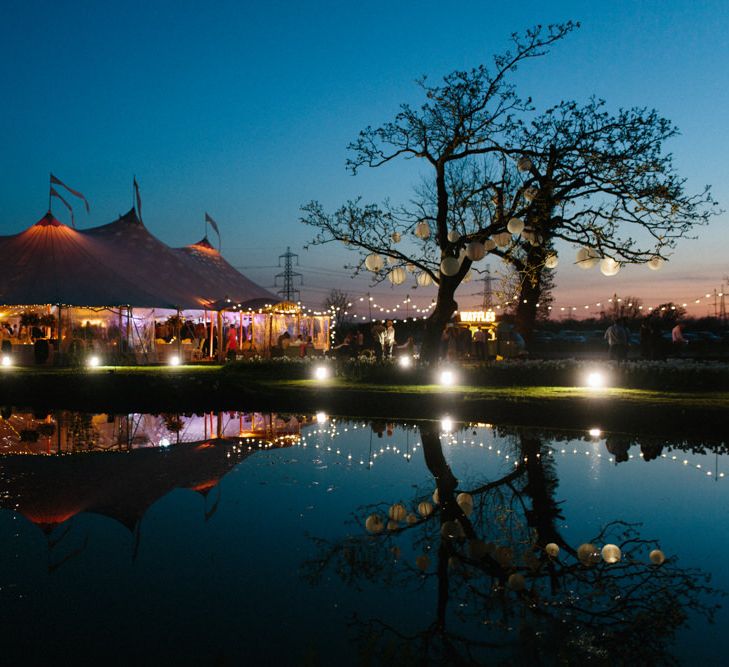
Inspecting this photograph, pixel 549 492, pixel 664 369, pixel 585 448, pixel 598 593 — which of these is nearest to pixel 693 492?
pixel 549 492

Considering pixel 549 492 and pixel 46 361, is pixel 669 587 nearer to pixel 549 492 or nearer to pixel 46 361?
pixel 549 492

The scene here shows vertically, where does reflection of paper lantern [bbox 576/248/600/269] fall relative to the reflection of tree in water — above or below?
above

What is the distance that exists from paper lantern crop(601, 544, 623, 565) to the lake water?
43mm

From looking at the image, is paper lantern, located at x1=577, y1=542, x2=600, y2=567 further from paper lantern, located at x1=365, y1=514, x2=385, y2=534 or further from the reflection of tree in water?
paper lantern, located at x1=365, y1=514, x2=385, y2=534

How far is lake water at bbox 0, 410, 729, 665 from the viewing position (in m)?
3.11

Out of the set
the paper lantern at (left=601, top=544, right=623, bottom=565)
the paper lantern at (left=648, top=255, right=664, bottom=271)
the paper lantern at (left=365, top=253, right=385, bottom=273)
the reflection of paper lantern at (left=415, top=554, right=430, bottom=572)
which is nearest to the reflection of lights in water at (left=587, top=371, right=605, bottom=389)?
the paper lantern at (left=648, top=255, right=664, bottom=271)

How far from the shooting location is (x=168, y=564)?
13.4 ft

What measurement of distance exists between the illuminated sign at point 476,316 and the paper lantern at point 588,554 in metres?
24.6

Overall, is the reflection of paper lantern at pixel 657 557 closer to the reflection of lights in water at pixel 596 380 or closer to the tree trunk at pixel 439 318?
the reflection of lights in water at pixel 596 380

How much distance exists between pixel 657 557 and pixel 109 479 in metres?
4.56

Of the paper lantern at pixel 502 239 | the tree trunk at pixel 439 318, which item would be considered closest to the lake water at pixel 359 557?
the paper lantern at pixel 502 239

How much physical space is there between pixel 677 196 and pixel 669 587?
10.8m

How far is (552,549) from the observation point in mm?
4371

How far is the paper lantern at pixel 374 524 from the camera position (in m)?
4.80
